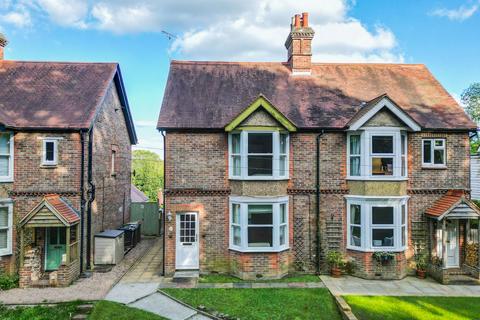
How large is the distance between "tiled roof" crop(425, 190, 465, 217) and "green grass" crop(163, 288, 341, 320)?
5.92 meters

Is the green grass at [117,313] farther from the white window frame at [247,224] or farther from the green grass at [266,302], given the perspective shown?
the white window frame at [247,224]

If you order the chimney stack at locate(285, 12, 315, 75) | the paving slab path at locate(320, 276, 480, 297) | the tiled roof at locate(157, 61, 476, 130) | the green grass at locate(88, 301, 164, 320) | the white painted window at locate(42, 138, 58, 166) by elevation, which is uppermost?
the chimney stack at locate(285, 12, 315, 75)

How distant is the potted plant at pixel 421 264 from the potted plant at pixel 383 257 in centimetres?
144

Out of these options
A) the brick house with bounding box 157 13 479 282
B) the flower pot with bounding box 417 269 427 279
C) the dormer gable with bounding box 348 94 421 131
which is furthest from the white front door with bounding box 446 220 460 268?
the dormer gable with bounding box 348 94 421 131

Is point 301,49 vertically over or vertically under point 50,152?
over

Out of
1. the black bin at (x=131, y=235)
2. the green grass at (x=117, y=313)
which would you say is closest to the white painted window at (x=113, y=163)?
the black bin at (x=131, y=235)

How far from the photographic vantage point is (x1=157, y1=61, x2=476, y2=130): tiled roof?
1390 centimetres

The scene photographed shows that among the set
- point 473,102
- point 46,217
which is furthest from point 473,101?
point 46,217

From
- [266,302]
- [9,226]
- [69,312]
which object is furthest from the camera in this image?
[9,226]

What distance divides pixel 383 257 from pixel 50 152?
14566mm

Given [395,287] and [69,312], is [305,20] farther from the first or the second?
[69,312]

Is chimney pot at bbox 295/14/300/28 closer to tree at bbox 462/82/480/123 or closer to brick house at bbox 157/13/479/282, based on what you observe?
brick house at bbox 157/13/479/282

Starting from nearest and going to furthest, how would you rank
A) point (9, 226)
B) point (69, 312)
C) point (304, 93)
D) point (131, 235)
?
point (69, 312), point (9, 226), point (304, 93), point (131, 235)

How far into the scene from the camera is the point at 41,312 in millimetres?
9703
